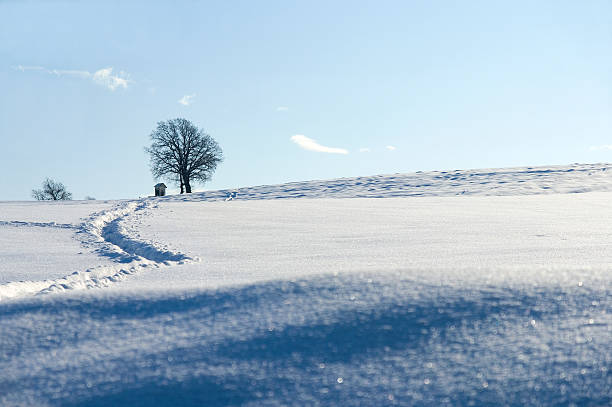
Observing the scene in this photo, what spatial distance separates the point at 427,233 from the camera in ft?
13.5

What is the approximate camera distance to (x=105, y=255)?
3723 mm

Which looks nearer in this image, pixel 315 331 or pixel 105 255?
pixel 315 331

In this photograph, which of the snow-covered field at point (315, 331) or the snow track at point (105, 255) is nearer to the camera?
the snow-covered field at point (315, 331)

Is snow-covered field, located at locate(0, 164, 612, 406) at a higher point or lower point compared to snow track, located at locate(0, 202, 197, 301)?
lower

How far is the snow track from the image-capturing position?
2.49m

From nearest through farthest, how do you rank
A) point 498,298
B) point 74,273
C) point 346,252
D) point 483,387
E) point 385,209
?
point 483,387
point 498,298
point 74,273
point 346,252
point 385,209

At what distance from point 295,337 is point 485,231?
3.04m

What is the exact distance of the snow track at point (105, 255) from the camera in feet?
8.16

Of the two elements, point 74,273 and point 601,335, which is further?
point 74,273

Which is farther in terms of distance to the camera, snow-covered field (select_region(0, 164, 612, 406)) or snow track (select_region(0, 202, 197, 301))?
snow track (select_region(0, 202, 197, 301))

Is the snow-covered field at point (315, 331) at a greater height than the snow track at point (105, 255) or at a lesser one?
lesser

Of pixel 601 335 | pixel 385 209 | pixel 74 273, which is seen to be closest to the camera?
pixel 601 335

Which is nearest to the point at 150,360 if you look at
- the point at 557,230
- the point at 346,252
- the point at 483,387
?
the point at 483,387

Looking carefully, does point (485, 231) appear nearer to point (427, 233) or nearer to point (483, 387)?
point (427, 233)
